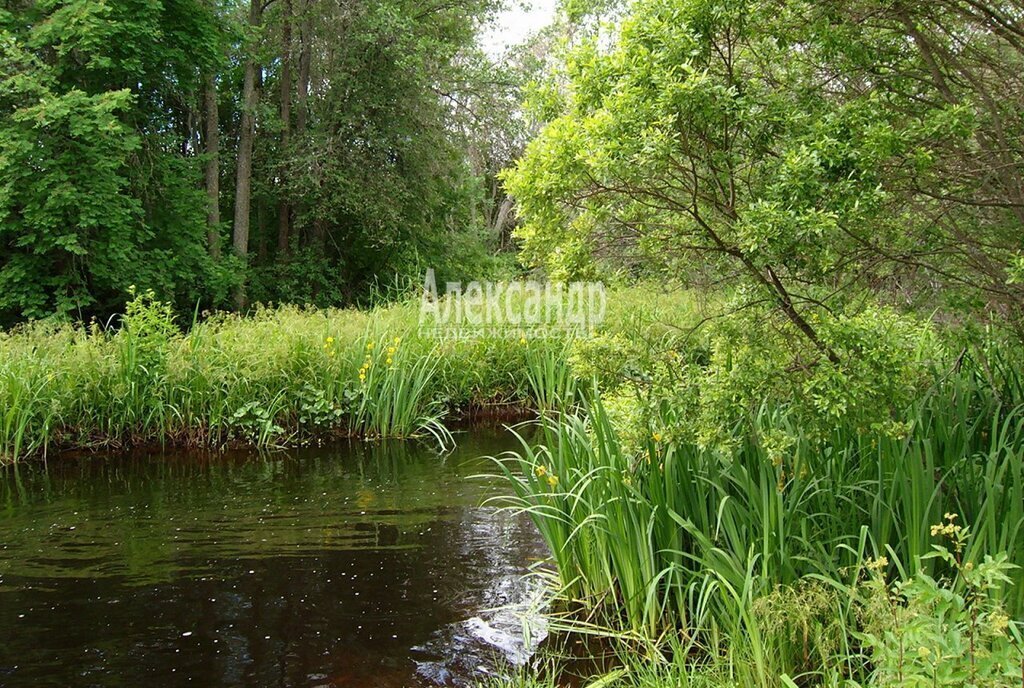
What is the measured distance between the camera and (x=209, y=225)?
51.3ft

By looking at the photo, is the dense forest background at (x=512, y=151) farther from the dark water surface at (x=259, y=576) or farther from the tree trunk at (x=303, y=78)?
the dark water surface at (x=259, y=576)

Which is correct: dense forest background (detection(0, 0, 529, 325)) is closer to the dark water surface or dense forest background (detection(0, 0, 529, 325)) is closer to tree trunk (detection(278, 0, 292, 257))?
tree trunk (detection(278, 0, 292, 257))

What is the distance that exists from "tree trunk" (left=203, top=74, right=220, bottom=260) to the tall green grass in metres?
13.0

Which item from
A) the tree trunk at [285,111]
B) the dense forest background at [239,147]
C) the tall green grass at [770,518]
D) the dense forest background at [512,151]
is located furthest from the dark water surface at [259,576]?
the tree trunk at [285,111]

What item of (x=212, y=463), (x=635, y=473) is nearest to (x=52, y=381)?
(x=212, y=463)

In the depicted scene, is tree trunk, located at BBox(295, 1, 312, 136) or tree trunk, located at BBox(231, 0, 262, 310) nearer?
tree trunk, located at BBox(231, 0, 262, 310)

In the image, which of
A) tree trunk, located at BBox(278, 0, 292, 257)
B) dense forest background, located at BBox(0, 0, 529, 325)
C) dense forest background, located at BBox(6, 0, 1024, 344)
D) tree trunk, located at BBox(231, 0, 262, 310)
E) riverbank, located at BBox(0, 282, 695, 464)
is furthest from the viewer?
tree trunk, located at BBox(278, 0, 292, 257)

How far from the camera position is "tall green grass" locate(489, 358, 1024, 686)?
3.06 metres

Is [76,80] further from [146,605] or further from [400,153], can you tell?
[146,605]

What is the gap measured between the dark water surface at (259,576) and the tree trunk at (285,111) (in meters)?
10.4

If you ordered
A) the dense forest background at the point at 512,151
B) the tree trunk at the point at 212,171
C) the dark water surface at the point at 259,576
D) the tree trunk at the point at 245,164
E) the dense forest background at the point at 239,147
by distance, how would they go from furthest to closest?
the tree trunk at the point at 245,164 → the tree trunk at the point at 212,171 → the dense forest background at the point at 239,147 → the dark water surface at the point at 259,576 → the dense forest background at the point at 512,151

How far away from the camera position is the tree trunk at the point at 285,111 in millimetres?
A: 16750

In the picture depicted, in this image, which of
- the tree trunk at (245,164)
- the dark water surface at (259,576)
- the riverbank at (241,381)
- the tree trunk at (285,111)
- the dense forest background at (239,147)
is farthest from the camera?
the tree trunk at (285,111)

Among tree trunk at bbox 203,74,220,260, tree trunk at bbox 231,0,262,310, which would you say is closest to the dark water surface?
tree trunk at bbox 203,74,220,260
